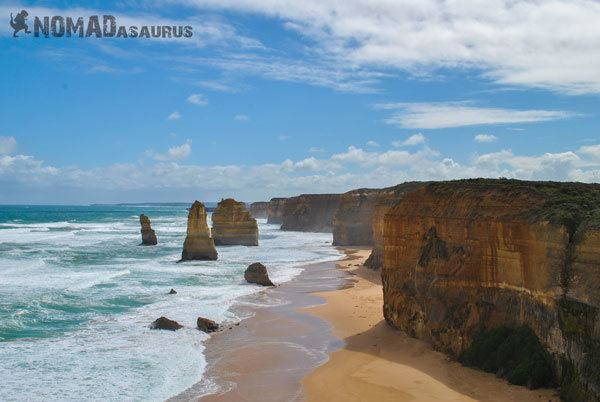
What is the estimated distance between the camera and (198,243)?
4794 centimetres

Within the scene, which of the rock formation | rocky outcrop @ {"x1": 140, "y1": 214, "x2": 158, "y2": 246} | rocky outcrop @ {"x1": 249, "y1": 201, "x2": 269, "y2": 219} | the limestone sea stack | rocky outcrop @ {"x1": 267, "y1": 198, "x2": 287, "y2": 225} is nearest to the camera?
the rock formation

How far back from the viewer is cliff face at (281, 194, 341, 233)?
98.8m

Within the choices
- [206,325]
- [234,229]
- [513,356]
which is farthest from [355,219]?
[513,356]

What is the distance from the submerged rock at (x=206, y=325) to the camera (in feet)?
76.4

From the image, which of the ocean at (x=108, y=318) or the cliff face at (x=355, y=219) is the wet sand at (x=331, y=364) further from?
the cliff face at (x=355, y=219)

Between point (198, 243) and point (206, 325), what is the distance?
2504 cm

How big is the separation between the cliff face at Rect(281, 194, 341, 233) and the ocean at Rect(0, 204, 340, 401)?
46.4 metres

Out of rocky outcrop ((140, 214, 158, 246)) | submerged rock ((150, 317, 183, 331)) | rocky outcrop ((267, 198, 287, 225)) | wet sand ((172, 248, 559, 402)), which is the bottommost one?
wet sand ((172, 248, 559, 402))

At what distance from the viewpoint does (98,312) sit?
26688 mm

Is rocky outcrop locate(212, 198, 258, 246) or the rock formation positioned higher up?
rocky outcrop locate(212, 198, 258, 246)

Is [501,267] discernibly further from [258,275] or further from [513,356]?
[258,275]

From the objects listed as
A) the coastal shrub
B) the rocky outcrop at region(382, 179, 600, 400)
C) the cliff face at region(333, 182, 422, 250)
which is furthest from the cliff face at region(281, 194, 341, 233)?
the coastal shrub

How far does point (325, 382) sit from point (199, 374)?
Answer: 3.86m

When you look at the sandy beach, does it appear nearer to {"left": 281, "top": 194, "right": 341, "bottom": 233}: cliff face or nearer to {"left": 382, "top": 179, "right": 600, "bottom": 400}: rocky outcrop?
{"left": 382, "top": 179, "right": 600, "bottom": 400}: rocky outcrop
